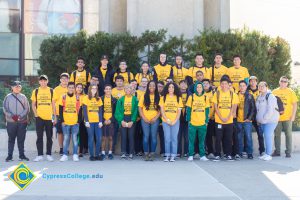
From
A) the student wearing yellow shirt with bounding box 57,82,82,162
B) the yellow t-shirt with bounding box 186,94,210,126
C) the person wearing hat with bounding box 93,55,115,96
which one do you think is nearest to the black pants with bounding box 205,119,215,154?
the yellow t-shirt with bounding box 186,94,210,126

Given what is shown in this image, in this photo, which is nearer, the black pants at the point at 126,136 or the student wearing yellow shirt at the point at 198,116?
the student wearing yellow shirt at the point at 198,116

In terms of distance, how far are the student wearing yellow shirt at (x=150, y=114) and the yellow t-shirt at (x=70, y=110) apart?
1.50m

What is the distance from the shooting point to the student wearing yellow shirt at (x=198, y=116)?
10305 millimetres

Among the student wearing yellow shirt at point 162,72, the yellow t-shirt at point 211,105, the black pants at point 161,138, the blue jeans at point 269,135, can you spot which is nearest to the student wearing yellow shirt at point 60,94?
the student wearing yellow shirt at point 162,72

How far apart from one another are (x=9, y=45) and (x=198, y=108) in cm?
1847

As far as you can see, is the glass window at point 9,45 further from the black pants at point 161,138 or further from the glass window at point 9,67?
the black pants at point 161,138

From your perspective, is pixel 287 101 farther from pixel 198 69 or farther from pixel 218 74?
pixel 198 69

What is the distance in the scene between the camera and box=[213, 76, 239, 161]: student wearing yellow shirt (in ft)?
34.3

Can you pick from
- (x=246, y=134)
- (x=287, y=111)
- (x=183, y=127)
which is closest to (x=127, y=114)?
(x=183, y=127)

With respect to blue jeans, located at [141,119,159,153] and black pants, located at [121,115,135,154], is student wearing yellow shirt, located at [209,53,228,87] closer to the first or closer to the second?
blue jeans, located at [141,119,159,153]

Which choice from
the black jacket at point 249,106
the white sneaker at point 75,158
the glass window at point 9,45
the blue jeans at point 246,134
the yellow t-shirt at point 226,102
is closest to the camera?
the white sneaker at point 75,158

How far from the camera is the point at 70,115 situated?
1034 cm

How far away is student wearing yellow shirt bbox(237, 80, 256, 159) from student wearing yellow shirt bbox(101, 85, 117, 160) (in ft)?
9.81

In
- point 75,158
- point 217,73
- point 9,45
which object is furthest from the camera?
point 9,45
